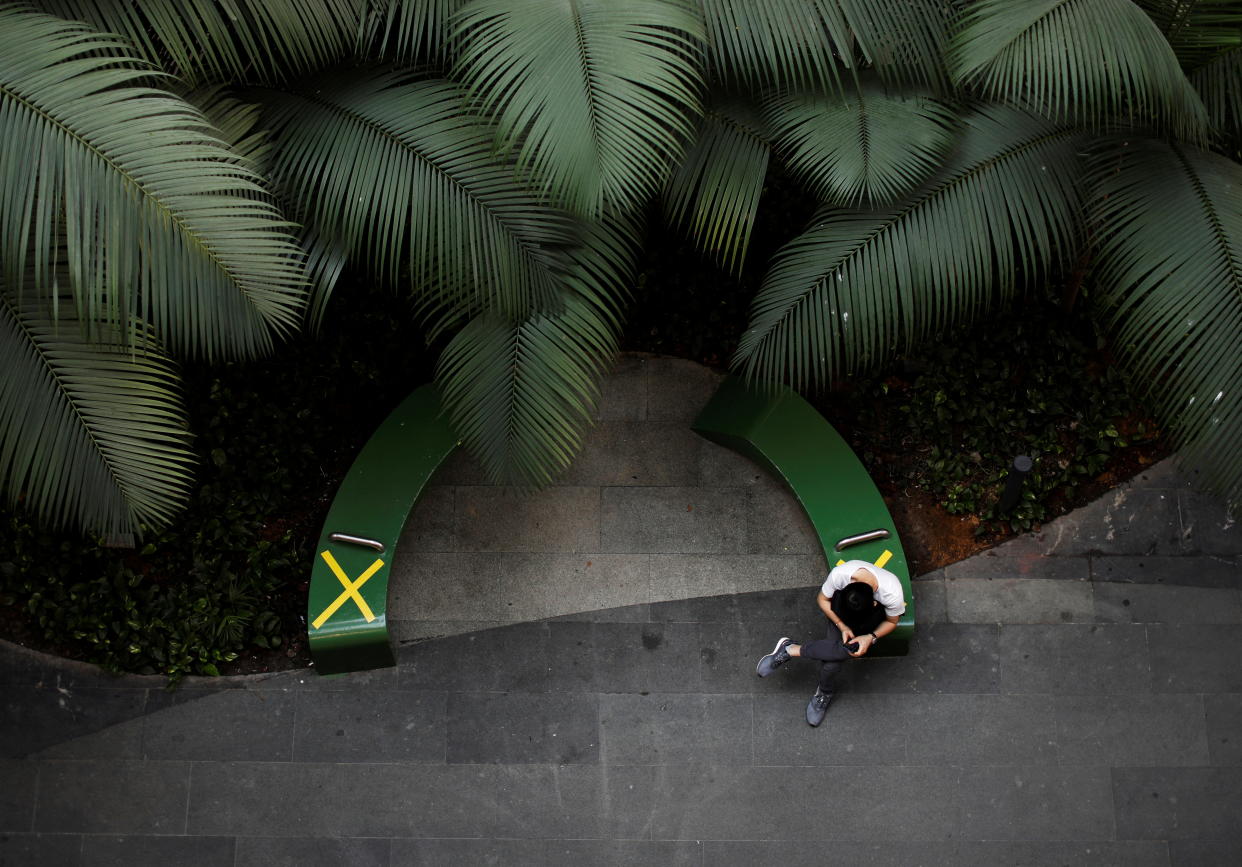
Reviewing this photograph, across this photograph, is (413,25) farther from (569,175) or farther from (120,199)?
(120,199)

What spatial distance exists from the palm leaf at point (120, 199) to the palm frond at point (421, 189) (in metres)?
0.59

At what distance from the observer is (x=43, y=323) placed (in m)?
4.95

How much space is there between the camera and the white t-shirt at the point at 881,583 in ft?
19.3

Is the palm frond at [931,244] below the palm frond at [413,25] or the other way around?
below

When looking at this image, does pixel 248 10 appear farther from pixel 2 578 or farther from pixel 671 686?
pixel 671 686

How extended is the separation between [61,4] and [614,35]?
251 centimetres

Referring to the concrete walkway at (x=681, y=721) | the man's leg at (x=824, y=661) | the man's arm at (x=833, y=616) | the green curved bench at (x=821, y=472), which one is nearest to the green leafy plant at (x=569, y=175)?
the green curved bench at (x=821, y=472)

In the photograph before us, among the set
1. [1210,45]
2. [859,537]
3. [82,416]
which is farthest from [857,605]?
[82,416]

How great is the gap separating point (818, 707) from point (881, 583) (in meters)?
0.97

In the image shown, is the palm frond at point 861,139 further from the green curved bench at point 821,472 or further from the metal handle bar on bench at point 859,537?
the metal handle bar on bench at point 859,537

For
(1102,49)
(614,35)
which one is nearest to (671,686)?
(614,35)

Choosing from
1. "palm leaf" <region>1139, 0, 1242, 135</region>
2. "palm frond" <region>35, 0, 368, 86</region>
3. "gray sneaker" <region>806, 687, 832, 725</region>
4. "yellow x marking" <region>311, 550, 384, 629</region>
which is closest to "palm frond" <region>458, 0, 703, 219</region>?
"palm frond" <region>35, 0, 368, 86</region>

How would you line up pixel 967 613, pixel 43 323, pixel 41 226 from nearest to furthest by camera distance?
1. pixel 41 226
2. pixel 43 323
3. pixel 967 613

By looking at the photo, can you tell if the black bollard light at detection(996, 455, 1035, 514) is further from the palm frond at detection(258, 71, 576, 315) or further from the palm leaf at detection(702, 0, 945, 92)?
the palm frond at detection(258, 71, 576, 315)
